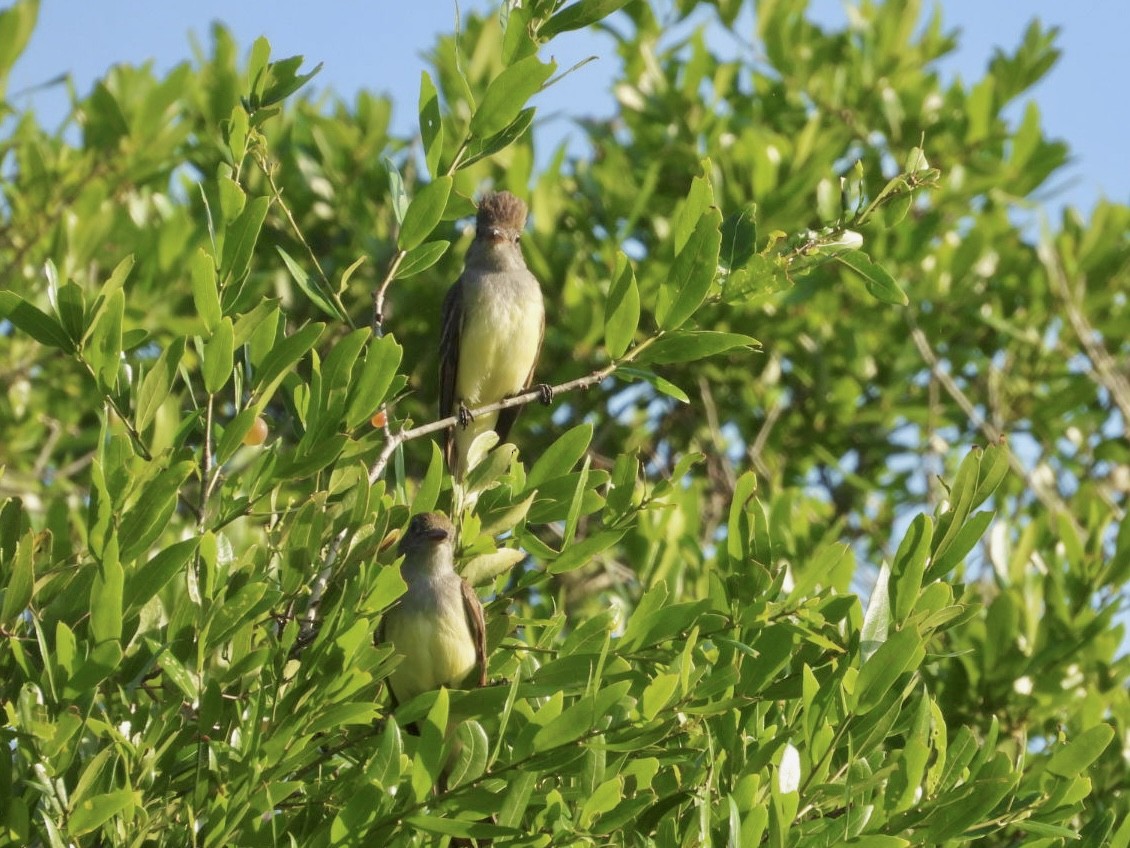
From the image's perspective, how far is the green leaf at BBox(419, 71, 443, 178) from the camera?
3439mm

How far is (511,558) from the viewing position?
3672 millimetres

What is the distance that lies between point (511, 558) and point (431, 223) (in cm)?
77

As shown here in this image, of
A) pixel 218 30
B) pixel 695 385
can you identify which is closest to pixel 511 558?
pixel 695 385

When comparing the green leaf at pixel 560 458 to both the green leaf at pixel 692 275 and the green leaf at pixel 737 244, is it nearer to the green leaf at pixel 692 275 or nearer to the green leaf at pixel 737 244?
the green leaf at pixel 692 275

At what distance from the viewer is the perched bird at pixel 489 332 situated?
6340 mm

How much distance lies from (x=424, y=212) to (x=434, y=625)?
113 cm

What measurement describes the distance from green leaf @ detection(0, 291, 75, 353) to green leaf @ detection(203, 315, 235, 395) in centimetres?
32

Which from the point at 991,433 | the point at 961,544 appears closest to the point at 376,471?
the point at 961,544

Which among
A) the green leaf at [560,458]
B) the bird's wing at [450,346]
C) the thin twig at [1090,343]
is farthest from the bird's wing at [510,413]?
the green leaf at [560,458]

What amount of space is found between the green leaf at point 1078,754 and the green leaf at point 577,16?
1775mm

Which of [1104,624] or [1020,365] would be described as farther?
[1020,365]

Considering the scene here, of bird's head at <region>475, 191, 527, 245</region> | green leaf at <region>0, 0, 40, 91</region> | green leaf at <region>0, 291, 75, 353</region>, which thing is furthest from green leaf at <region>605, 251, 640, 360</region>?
green leaf at <region>0, 0, 40, 91</region>

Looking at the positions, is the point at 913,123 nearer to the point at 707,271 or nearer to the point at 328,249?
the point at 328,249

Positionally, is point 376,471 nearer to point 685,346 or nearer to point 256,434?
point 256,434
